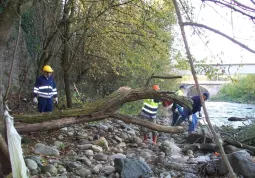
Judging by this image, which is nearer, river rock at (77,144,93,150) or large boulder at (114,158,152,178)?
large boulder at (114,158,152,178)

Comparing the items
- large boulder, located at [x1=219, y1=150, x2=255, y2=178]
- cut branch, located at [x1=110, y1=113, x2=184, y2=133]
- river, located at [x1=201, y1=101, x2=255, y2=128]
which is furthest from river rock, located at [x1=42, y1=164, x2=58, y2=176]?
river, located at [x1=201, y1=101, x2=255, y2=128]

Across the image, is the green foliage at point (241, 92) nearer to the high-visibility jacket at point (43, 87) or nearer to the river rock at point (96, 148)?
the high-visibility jacket at point (43, 87)

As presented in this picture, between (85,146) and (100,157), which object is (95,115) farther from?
(85,146)

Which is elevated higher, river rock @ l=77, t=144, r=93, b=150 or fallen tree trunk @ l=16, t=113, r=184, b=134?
fallen tree trunk @ l=16, t=113, r=184, b=134

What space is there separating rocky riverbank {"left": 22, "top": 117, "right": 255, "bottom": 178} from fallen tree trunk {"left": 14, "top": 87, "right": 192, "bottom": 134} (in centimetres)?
56

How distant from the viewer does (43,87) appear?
326 inches

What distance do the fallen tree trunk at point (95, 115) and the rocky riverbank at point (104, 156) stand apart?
0.56 meters

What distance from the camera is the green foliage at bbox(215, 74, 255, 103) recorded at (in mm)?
32987

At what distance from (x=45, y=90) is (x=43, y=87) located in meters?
0.10

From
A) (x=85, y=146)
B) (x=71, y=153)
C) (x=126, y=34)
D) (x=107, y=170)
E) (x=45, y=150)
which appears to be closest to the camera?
(x=107, y=170)

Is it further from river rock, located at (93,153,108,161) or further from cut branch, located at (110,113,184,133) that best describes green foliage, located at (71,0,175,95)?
river rock, located at (93,153,108,161)

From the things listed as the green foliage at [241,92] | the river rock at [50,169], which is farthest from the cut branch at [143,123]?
the green foliage at [241,92]

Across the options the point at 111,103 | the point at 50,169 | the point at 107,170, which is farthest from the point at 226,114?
the point at 50,169

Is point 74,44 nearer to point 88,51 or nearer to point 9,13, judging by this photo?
point 88,51
